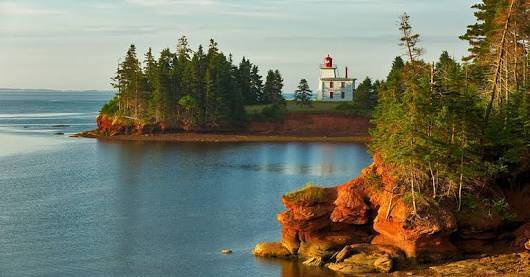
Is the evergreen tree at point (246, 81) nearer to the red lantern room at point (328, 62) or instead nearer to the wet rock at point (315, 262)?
the red lantern room at point (328, 62)

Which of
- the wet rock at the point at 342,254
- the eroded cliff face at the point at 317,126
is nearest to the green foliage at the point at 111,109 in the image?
the eroded cliff face at the point at 317,126

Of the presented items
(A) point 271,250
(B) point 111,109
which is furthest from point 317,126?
(A) point 271,250

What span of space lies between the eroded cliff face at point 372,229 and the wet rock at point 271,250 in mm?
60

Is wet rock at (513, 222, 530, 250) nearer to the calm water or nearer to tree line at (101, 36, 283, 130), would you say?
the calm water

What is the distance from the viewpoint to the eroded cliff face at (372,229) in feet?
138

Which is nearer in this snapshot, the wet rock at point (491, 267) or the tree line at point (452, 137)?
the wet rock at point (491, 267)

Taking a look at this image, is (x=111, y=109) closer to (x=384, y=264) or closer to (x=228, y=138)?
(x=228, y=138)

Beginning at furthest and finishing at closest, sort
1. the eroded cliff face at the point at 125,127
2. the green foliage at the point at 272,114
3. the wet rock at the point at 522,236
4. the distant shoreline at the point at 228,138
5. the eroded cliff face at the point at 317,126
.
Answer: the green foliage at the point at 272,114 < the eroded cliff face at the point at 317,126 < the eroded cliff face at the point at 125,127 < the distant shoreline at the point at 228,138 < the wet rock at the point at 522,236

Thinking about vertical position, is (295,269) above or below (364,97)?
below

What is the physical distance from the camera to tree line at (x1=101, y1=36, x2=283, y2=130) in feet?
419

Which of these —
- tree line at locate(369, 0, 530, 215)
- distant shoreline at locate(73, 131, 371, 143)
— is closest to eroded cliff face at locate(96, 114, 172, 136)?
distant shoreline at locate(73, 131, 371, 143)

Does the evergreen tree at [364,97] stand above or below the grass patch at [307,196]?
above

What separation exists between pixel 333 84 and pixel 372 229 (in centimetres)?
10338

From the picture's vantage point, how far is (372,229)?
45.5 m
